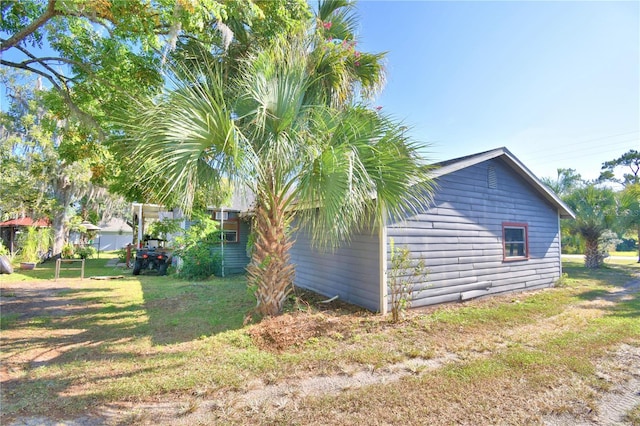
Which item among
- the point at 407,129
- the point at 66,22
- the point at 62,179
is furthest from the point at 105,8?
the point at 62,179

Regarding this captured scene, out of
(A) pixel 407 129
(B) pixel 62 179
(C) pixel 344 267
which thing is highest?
(B) pixel 62 179

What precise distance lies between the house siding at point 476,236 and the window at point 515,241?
0.55ft

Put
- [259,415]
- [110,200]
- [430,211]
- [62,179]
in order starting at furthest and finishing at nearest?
[110,200] → [62,179] → [430,211] → [259,415]

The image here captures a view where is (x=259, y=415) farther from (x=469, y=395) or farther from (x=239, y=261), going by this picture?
(x=239, y=261)

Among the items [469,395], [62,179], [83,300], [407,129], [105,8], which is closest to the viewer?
[469,395]

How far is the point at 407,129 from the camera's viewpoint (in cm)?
473

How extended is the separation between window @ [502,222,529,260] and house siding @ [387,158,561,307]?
0.17 m

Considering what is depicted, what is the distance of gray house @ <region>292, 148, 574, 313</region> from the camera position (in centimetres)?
654

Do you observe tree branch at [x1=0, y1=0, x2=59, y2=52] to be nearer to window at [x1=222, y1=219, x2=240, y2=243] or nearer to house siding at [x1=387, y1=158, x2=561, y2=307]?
house siding at [x1=387, y1=158, x2=561, y2=307]

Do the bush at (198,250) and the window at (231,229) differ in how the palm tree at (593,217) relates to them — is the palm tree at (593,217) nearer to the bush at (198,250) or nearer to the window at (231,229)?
the window at (231,229)

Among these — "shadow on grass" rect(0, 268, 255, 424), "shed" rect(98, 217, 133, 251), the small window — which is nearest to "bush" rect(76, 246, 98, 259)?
"shadow on grass" rect(0, 268, 255, 424)

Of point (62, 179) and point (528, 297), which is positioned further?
point (62, 179)

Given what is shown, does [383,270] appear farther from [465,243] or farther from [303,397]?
[303,397]

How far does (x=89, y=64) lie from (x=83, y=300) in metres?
5.69
